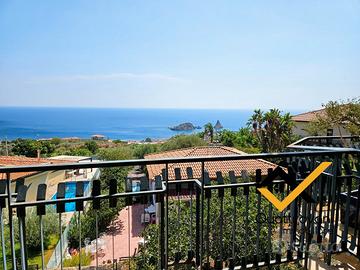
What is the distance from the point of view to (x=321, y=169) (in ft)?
6.79

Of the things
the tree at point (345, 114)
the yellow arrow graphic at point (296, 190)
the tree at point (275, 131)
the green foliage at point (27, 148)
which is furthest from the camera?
the green foliage at point (27, 148)

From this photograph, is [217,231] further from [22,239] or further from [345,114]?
[345,114]

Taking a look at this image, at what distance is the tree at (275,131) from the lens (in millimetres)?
24438

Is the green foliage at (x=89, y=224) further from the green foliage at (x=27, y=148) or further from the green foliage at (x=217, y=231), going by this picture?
the green foliage at (x=27, y=148)

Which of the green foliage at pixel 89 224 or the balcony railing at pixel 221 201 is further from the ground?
the balcony railing at pixel 221 201

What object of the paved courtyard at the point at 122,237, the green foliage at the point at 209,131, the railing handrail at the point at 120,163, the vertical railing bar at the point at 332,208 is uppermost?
the railing handrail at the point at 120,163

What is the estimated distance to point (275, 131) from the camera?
24609 mm

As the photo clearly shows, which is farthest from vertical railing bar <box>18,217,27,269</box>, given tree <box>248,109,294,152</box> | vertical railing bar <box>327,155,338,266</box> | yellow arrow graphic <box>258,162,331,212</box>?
tree <box>248,109,294,152</box>

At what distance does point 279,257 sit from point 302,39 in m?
10.8

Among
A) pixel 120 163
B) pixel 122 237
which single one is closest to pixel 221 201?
pixel 120 163

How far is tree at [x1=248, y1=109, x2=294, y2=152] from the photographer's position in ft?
80.2

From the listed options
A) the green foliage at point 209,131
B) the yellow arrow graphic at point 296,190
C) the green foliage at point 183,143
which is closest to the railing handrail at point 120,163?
the yellow arrow graphic at point 296,190

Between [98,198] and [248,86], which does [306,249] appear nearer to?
[98,198]

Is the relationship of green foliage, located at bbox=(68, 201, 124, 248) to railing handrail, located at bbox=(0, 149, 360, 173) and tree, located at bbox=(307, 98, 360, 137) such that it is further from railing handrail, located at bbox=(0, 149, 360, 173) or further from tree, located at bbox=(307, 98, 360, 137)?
tree, located at bbox=(307, 98, 360, 137)
